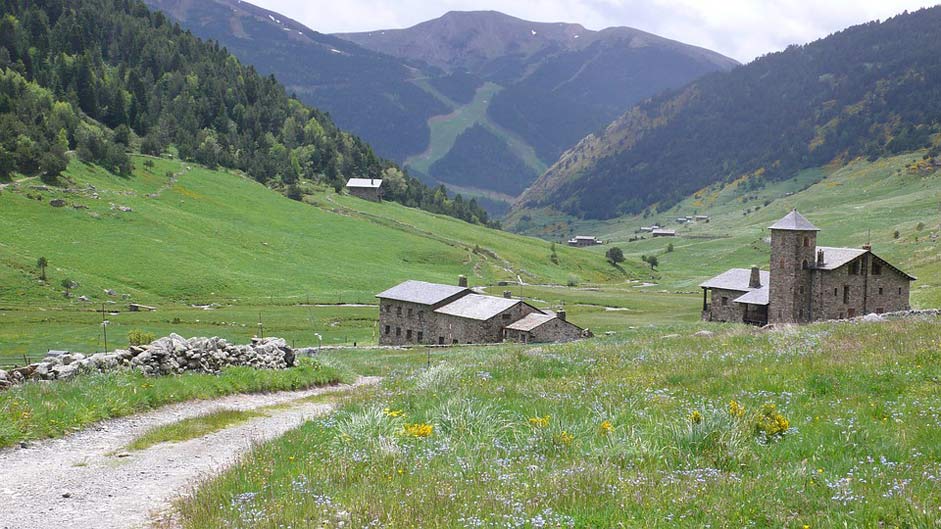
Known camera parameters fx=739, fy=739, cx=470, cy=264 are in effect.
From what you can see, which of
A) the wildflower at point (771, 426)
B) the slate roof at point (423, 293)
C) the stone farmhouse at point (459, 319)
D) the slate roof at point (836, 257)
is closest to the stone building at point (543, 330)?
the stone farmhouse at point (459, 319)

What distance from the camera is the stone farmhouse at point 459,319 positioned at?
73.2m

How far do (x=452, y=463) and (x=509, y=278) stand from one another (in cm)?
12967

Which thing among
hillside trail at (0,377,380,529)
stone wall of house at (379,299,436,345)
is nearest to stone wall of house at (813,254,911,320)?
stone wall of house at (379,299,436,345)

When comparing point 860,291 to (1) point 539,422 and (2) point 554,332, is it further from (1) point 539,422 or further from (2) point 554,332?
(1) point 539,422

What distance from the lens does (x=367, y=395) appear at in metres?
22.0

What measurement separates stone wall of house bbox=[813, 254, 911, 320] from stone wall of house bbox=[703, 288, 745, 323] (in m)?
12.2

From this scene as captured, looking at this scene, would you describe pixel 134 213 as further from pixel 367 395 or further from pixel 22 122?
pixel 367 395

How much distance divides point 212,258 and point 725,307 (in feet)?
253

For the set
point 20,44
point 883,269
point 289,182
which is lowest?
point 883,269

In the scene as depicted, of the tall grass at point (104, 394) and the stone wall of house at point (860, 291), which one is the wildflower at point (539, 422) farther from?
the stone wall of house at point (860, 291)

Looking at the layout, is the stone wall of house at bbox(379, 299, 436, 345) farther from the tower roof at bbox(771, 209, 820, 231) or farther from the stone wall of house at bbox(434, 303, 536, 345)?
the tower roof at bbox(771, 209, 820, 231)

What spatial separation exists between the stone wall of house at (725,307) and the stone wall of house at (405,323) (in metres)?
32.1

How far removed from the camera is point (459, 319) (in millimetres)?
77250

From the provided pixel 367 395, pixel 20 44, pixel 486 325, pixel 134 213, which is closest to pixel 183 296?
pixel 134 213
